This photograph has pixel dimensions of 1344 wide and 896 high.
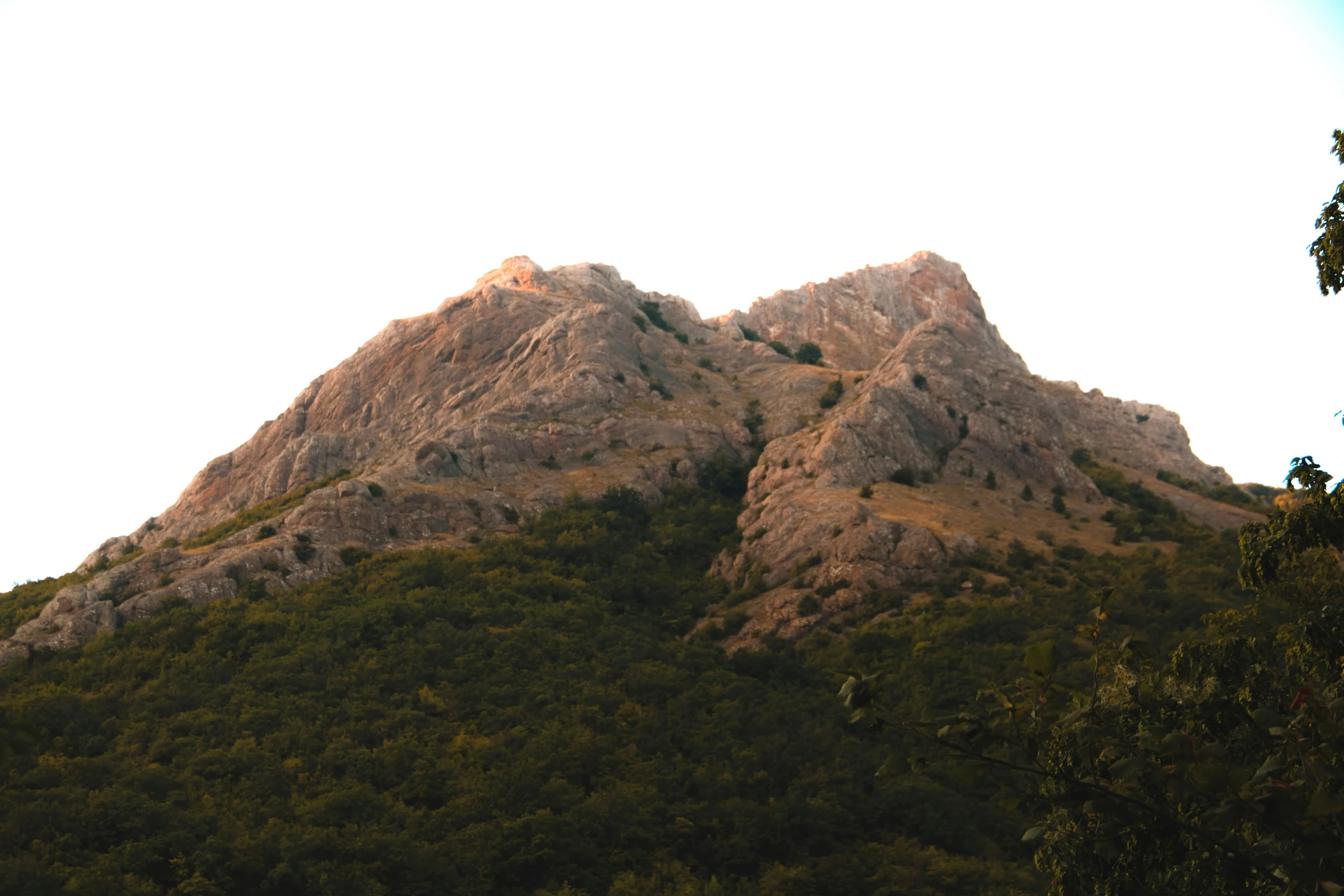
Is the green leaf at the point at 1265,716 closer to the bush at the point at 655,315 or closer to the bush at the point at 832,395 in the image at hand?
the bush at the point at 832,395

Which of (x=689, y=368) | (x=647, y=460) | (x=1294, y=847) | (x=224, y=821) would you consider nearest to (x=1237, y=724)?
(x=1294, y=847)

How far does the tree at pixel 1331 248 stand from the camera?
1267 centimetres

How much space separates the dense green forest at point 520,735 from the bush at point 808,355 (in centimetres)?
4403

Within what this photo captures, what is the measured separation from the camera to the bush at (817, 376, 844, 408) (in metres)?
91.7

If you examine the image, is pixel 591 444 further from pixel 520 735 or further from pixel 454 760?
pixel 454 760

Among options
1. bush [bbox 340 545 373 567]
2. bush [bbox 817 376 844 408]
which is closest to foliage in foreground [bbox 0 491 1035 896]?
bush [bbox 340 545 373 567]

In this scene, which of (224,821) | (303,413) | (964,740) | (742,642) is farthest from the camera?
(303,413)

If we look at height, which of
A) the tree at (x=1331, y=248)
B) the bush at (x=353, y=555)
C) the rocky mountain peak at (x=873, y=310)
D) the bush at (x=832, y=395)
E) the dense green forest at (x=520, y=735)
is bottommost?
the dense green forest at (x=520, y=735)

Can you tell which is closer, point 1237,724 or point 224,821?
point 1237,724

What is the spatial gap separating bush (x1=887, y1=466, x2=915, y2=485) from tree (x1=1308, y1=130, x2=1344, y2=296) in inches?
2635

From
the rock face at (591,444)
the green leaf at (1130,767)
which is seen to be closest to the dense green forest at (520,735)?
the rock face at (591,444)

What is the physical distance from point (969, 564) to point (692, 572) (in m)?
18.9

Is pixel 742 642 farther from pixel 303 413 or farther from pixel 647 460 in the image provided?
pixel 303 413

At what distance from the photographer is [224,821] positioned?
125 feet
